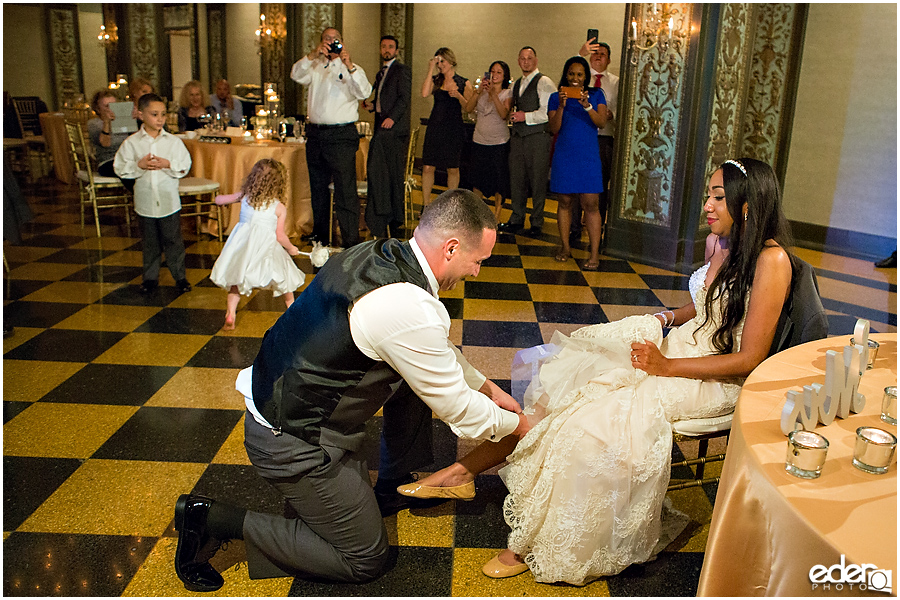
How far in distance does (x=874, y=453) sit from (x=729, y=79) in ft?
14.9

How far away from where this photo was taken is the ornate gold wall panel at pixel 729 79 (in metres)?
5.11

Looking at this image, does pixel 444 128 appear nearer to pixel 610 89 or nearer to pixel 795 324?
pixel 610 89

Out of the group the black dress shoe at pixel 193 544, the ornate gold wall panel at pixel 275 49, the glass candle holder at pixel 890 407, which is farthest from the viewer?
the ornate gold wall panel at pixel 275 49

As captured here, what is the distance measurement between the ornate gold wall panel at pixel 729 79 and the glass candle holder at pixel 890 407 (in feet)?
13.4

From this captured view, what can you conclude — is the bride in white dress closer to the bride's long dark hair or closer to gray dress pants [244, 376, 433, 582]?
the bride's long dark hair

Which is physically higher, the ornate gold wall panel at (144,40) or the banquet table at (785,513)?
the ornate gold wall panel at (144,40)

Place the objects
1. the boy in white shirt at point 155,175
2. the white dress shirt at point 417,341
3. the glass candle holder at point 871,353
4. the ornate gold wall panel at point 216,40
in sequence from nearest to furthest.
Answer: the white dress shirt at point 417,341, the glass candle holder at point 871,353, the boy in white shirt at point 155,175, the ornate gold wall panel at point 216,40

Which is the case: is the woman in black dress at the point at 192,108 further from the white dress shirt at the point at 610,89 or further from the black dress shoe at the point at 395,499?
the black dress shoe at the point at 395,499

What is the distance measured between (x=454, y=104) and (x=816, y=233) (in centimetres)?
335

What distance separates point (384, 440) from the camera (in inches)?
90.0

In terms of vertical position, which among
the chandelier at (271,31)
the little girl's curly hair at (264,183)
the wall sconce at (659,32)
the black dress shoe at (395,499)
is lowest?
the black dress shoe at (395,499)

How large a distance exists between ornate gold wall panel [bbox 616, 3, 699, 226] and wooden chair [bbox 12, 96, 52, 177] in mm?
7218

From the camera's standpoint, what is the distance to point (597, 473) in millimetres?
1831

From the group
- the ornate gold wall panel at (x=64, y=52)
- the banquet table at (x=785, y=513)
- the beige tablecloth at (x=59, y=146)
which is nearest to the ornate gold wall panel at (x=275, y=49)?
the beige tablecloth at (x=59, y=146)
